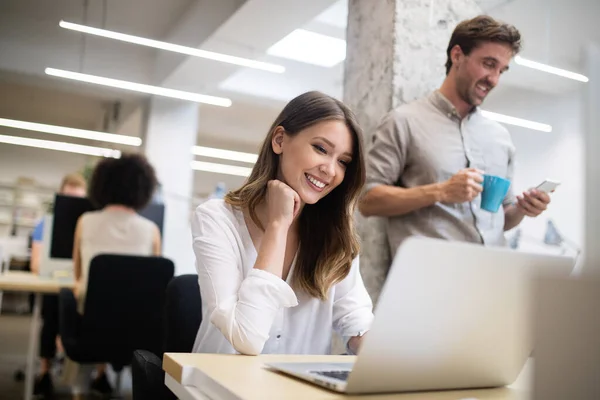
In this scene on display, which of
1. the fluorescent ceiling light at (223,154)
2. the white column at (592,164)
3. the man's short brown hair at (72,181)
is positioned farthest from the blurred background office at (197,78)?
the white column at (592,164)

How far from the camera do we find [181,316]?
4.32 feet

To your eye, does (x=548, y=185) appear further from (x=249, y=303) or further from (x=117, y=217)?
(x=117, y=217)

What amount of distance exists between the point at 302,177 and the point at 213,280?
33 centimetres

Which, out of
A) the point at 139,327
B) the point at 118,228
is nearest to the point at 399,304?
the point at 139,327

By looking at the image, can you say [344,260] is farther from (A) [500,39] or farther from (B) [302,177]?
(A) [500,39]

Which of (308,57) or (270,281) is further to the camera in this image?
(308,57)

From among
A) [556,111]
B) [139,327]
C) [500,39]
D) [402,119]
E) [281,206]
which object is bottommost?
[139,327]

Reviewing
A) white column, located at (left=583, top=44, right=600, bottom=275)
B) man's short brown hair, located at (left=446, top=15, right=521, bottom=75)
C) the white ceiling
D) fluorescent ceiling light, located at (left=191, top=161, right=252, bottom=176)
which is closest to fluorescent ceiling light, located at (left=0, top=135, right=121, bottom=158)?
fluorescent ceiling light, located at (left=191, top=161, right=252, bottom=176)

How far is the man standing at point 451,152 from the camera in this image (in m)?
1.89

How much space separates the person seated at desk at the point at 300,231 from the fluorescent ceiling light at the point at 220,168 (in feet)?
37.8

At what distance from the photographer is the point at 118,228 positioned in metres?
3.12

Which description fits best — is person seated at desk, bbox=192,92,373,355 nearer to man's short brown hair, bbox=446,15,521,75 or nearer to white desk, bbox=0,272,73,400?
man's short brown hair, bbox=446,15,521,75

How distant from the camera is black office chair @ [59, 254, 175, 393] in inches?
103

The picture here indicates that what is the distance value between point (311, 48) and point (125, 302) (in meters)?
4.42
